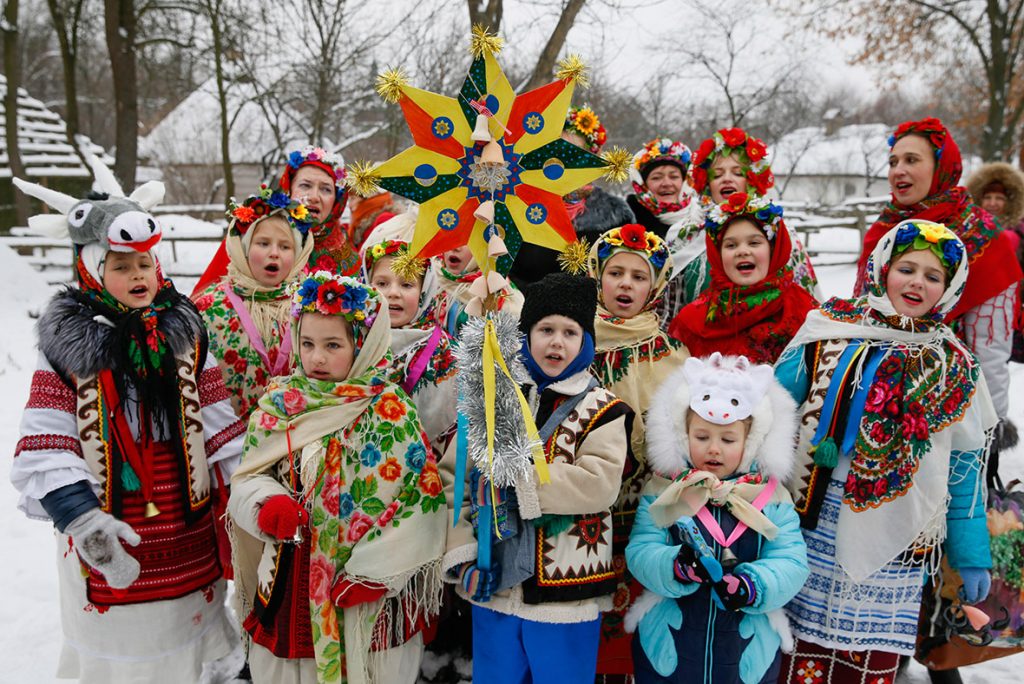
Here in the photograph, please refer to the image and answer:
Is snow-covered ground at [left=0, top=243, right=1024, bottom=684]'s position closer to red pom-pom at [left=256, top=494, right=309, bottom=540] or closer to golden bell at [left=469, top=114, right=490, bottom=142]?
red pom-pom at [left=256, top=494, right=309, bottom=540]

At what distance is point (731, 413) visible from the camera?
2475mm

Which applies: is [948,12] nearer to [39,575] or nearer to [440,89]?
[440,89]

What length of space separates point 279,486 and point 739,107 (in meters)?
20.7

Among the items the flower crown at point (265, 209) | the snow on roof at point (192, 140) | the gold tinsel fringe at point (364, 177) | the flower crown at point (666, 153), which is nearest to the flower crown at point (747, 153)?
the flower crown at point (666, 153)

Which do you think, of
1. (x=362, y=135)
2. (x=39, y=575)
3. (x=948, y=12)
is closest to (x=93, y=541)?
(x=39, y=575)

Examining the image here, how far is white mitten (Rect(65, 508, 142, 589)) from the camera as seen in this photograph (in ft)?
7.95

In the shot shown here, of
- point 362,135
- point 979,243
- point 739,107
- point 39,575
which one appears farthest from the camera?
point 739,107

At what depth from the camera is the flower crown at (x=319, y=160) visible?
4215 millimetres

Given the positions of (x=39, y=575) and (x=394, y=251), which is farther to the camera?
(x=39, y=575)

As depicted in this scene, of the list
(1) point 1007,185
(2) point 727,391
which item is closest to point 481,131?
(2) point 727,391

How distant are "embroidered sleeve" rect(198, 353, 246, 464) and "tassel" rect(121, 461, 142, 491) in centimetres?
28

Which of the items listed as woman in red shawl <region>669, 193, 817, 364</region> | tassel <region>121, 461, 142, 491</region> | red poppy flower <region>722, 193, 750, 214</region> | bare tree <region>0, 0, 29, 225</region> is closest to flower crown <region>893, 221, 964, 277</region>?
woman in red shawl <region>669, 193, 817, 364</region>

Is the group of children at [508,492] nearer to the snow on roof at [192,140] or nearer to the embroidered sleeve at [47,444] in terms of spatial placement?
the embroidered sleeve at [47,444]

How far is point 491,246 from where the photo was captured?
2.27m
